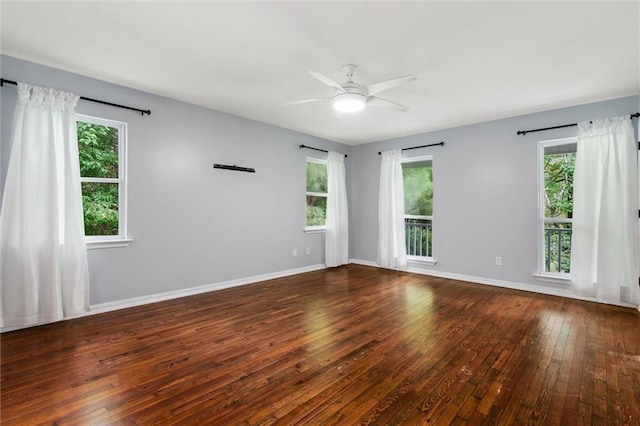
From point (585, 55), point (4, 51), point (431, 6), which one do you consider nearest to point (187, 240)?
point (4, 51)

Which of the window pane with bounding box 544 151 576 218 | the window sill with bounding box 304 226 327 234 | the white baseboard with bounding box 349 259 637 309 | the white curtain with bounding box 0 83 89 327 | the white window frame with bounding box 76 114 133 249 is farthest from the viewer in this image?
the window sill with bounding box 304 226 327 234

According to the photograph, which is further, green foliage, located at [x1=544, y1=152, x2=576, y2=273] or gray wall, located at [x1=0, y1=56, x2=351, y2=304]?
green foliage, located at [x1=544, y1=152, x2=576, y2=273]

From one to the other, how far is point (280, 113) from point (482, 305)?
3.83 metres

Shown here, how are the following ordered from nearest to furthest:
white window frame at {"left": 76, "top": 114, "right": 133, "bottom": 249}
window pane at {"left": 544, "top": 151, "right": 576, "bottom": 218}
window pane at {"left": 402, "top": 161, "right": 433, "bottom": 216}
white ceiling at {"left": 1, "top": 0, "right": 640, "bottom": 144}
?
white ceiling at {"left": 1, "top": 0, "right": 640, "bottom": 144} < white window frame at {"left": 76, "top": 114, "right": 133, "bottom": 249} < window pane at {"left": 544, "top": 151, "right": 576, "bottom": 218} < window pane at {"left": 402, "top": 161, "right": 433, "bottom": 216}

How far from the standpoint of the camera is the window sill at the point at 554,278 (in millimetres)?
4203

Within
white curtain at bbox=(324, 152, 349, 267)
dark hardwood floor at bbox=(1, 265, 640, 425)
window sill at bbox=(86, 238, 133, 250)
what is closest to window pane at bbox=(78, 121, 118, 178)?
window sill at bbox=(86, 238, 133, 250)

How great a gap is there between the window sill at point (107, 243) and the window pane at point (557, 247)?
577 cm

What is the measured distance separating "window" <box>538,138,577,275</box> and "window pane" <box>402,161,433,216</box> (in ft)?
5.60

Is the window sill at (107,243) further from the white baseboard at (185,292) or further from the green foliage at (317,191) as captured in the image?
the green foliage at (317,191)

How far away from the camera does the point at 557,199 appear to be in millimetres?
4422

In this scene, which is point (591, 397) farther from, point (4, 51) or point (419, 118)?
point (4, 51)

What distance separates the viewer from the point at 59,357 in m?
2.41

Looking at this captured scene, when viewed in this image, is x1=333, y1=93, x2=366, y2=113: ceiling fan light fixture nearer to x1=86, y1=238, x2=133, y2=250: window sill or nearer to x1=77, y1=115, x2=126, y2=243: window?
x1=77, y1=115, x2=126, y2=243: window

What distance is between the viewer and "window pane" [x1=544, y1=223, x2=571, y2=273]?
4469 mm
